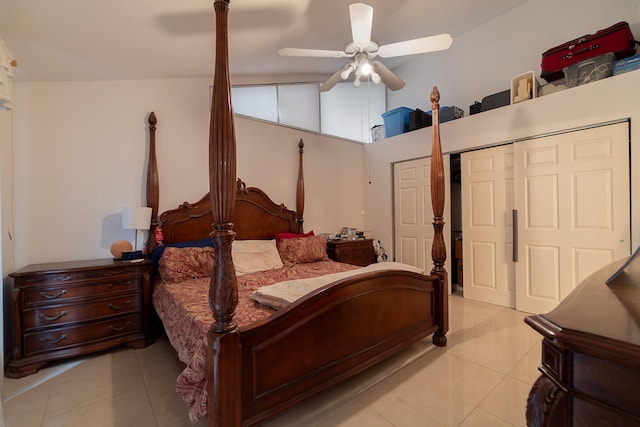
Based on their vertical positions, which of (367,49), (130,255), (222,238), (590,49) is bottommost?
(130,255)

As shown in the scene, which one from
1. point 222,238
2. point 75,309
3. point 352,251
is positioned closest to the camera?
point 222,238

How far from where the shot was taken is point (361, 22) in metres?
2.06

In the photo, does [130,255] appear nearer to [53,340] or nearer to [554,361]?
[53,340]

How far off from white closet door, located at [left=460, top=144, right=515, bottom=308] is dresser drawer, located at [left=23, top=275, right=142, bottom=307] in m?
3.94

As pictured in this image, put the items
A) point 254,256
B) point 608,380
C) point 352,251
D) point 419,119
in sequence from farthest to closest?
point 419,119
point 352,251
point 254,256
point 608,380

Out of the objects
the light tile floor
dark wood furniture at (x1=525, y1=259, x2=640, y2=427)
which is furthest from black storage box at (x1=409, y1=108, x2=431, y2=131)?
dark wood furniture at (x1=525, y1=259, x2=640, y2=427)

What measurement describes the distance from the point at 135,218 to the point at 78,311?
33.6 inches

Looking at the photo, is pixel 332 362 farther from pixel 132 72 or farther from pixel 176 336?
pixel 132 72

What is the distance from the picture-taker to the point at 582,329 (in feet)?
1.89

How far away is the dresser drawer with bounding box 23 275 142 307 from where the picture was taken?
6.71 feet

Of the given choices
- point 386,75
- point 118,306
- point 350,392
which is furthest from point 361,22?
point 118,306

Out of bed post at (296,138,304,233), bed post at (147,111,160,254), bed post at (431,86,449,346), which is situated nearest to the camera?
bed post at (431,86,449,346)

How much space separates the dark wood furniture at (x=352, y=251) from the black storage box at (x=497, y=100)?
92.9 inches

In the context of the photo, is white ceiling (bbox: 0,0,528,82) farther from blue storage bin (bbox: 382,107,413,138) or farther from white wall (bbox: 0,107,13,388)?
blue storage bin (bbox: 382,107,413,138)
